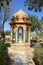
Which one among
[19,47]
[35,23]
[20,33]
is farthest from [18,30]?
[35,23]

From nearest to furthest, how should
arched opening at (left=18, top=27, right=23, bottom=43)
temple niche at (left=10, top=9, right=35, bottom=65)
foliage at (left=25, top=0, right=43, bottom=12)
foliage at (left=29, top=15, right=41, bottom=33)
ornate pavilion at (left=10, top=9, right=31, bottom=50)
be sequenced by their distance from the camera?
1. foliage at (left=25, top=0, right=43, bottom=12)
2. temple niche at (left=10, top=9, right=35, bottom=65)
3. ornate pavilion at (left=10, top=9, right=31, bottom=50)
4. arched opening at (left=18, top=27, right=23, bottom=43)
5. foliage at (left=29, top=15, right=41, bottom=33)

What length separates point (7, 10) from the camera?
2055cm

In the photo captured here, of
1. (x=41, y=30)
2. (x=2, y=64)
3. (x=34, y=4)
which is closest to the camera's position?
(x=2, y=64)

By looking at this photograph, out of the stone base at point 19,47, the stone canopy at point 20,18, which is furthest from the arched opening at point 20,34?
the stone canopy at point 20,18

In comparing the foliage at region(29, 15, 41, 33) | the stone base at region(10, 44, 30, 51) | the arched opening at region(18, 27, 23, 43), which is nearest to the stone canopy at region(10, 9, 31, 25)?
the arched opening at region(18, 27, 23, 43)

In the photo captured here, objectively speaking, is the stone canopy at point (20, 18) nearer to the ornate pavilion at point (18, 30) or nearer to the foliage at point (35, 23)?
the ornate pavilion at point (18, 30)

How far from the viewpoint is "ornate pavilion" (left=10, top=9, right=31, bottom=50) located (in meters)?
18.7

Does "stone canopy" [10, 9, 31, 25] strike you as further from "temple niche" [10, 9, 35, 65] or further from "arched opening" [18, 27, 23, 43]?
"arched opening" [18, 27, 23, 43]

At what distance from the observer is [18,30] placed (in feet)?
64.8

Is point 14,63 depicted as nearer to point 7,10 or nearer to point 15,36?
point 15,36

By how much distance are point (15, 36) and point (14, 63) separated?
744 cm

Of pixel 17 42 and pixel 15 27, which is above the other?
pixel 15 27

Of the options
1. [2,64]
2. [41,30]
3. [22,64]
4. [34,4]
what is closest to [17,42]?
[34,4]

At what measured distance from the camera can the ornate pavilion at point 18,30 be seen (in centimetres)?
1872
